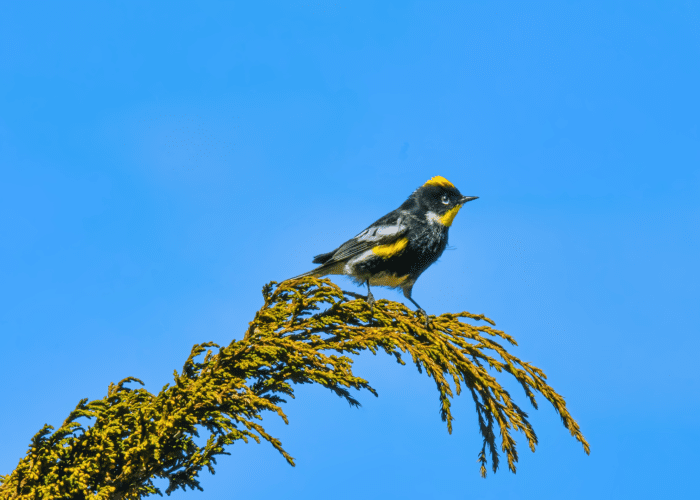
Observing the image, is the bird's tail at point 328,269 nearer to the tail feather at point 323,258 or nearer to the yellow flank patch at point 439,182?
the tail feather at point 323,258

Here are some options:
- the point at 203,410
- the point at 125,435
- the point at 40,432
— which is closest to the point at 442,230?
the point at 203,410

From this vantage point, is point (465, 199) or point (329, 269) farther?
point (465, 199)

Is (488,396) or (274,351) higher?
(274,351)

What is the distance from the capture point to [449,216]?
6.89 meters

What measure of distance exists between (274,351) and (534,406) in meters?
2.10

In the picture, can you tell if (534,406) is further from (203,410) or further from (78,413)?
(78,413)

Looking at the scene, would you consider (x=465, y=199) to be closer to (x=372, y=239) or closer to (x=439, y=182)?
(x=439, y=182)

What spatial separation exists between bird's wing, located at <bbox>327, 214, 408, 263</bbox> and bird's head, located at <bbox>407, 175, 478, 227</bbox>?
483 mm

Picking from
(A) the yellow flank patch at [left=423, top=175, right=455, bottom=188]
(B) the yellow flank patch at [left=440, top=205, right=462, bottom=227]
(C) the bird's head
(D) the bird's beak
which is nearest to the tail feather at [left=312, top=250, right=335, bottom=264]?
(C) the bird's head

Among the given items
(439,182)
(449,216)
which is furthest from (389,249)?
(439,182)

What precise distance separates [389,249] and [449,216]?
1157 mm

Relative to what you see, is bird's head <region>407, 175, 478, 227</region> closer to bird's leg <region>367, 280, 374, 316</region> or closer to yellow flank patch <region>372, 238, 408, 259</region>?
yellow flank patch <region>372, 238, 408, 259</region>

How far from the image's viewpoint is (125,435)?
4.32 metres

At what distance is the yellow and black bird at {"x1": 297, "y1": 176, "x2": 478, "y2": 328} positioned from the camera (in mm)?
6145
